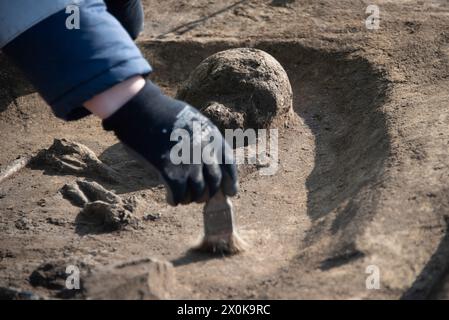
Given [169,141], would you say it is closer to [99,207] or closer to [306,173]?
[99,207]

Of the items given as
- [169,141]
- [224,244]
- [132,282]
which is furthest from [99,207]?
[169,141]

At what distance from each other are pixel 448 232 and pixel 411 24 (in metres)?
2.51

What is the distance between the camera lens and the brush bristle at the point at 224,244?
295cm

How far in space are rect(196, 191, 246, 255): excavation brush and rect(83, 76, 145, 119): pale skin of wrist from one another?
0.65 m

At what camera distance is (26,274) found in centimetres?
296

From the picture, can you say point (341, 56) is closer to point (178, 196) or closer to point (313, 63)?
point (313, 63)

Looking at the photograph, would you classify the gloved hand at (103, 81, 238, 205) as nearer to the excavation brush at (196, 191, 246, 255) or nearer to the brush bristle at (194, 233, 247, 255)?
the excavation brush at (196, 191, 246, 255)

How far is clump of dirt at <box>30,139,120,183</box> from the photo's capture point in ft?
13.1

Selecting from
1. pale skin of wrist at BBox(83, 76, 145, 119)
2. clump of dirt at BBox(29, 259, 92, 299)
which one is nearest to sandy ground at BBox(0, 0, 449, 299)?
clump of dirt at BBox(29, 259, 92, 299)

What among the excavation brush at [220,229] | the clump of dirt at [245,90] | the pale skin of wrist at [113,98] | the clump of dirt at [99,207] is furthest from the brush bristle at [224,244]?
the clump of dirt at [245,90]

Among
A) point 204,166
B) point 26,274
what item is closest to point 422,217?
point 204,166

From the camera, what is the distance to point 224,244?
2963 mm

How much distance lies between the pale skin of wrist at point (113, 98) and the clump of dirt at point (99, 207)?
1216mm

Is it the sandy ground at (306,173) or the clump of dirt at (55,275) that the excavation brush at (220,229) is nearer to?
the sandy ground at (306,173)
